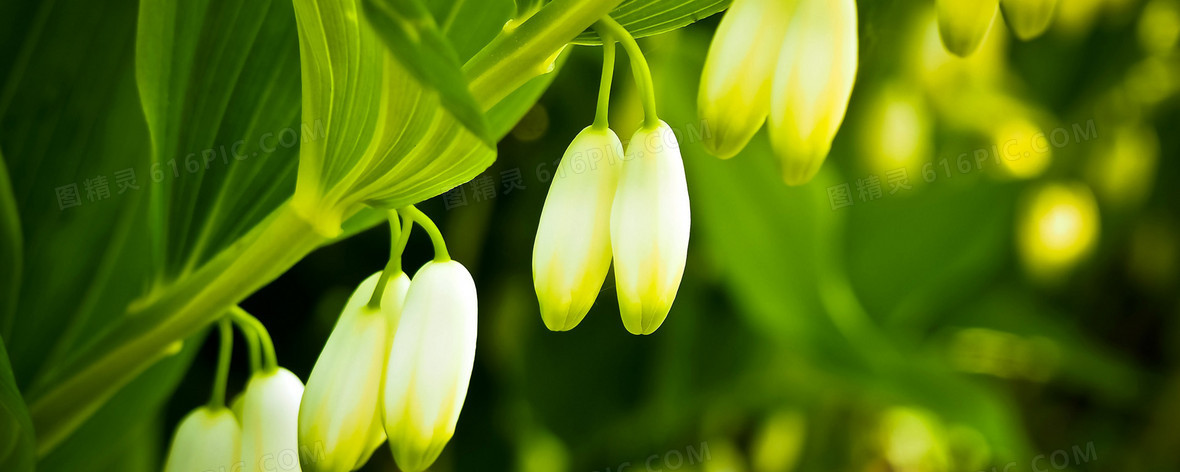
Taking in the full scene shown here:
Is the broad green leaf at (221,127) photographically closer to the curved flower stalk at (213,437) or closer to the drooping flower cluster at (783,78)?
the curved flower stalk at (213,437)

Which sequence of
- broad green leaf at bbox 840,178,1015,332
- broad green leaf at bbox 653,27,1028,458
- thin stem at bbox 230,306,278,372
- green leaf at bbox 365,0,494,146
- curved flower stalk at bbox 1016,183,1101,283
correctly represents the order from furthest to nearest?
curved flower stalk at bbox 1016,183,1101,283, broad green leaf at bbox 840,178,1015,332, broad green leaf at bbox 653,27,1028,458, thin stem at bbox 230,306,278,372, green leaf at bbox 365,0,494,146

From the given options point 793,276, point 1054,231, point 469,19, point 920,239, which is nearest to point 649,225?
point 469,19

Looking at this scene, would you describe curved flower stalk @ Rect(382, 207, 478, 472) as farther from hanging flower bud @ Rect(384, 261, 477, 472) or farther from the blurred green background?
the blurred green background

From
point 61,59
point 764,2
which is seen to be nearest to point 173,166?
point 61,59

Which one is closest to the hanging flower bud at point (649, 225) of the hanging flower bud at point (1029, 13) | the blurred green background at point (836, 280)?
the hanging flower bud at point (1029, 13)

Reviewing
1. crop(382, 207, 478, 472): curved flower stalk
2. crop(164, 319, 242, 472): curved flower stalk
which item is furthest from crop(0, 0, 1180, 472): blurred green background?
crop(382, 207, 478, 472): curved flower stalk

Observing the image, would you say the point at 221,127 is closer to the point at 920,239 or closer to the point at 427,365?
the point at 427,365
